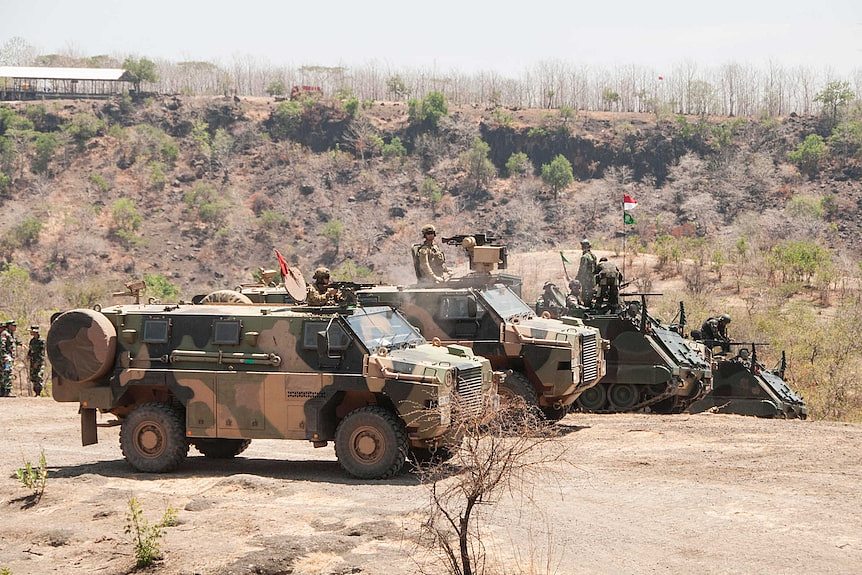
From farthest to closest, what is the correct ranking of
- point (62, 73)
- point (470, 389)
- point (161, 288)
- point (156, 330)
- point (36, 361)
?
point (62, 73) → point (161, 288) → point (36, 361) → point (156, 330) → point (470, 389)

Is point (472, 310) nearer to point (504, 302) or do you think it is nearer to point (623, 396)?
point (504, 302)

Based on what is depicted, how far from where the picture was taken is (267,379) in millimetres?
13219

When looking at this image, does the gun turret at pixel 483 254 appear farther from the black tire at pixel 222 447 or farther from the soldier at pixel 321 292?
the black tire at pixel 222 447

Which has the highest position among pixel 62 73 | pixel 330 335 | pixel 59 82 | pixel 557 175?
pixel 62 73

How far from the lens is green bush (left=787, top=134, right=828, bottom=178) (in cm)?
7062

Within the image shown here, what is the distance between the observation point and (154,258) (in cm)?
6362

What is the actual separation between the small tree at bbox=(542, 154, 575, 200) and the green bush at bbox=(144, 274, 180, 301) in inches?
955

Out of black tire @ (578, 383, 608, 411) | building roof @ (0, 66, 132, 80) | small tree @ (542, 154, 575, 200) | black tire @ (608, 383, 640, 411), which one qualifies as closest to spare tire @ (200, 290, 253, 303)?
black tire @ (578, 383, 608, 411)

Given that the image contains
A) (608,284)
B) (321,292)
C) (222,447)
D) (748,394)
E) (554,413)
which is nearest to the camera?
(321,292)

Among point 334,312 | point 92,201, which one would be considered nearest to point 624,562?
point 334,312

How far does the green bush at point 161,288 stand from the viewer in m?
55.5

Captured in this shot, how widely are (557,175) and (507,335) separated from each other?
54.9m

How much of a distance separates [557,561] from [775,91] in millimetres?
77411

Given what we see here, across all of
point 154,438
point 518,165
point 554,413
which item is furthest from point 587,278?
point 518,165
